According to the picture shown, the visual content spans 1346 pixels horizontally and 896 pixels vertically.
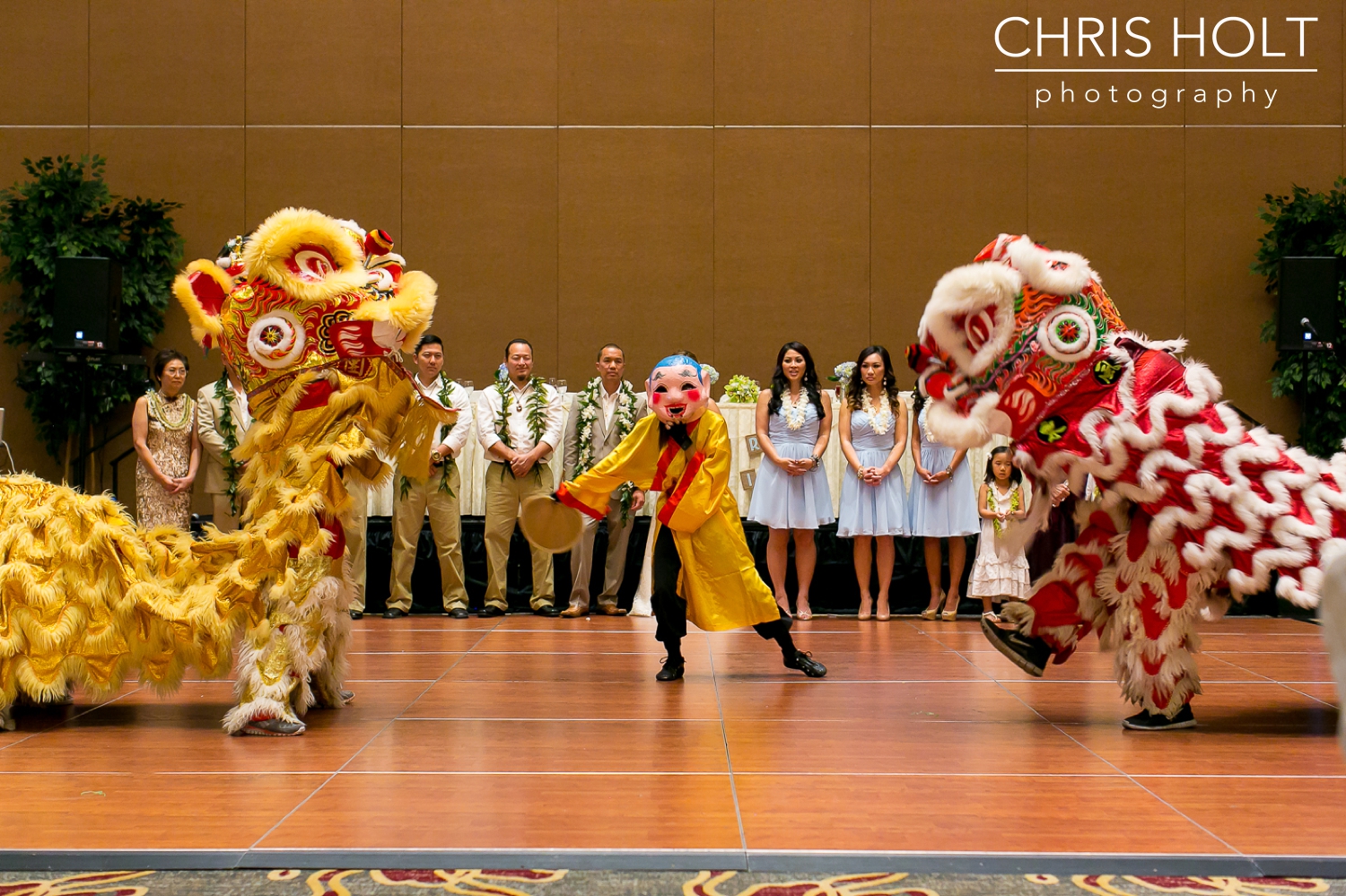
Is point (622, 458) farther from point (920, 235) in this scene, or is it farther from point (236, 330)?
point (920, 235)

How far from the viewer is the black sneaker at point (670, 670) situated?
561 cm

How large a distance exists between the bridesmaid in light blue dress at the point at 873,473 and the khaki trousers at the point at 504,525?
197cm

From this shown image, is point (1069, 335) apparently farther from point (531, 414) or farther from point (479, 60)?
point (479, 60)

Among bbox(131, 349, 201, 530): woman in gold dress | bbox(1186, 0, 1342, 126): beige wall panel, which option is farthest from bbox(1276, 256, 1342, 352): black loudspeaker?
bbox(131, 349, 201, 530): woman in gold dress

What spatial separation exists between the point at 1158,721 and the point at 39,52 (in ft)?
33.9

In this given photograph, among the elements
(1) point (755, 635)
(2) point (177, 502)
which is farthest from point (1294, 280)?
(2) point (177, 502)

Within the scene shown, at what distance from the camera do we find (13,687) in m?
4.39

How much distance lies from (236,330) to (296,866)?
2326 mm

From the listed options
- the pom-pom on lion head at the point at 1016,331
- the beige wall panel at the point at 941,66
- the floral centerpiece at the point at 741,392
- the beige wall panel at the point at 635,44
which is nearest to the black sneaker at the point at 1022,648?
the pom-pom on lion head at the point at 1016,331

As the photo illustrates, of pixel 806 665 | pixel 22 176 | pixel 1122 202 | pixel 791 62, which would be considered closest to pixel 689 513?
pixel 806 665

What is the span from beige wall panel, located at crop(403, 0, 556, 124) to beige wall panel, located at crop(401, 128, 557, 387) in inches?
18.0

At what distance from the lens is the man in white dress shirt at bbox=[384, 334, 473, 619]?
809 centimetres

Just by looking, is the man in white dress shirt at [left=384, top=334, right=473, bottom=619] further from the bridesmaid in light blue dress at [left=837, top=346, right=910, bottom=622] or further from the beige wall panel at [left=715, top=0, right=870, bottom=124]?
the beige wall panel at [left=715, top=0, right=870, bottom=124]

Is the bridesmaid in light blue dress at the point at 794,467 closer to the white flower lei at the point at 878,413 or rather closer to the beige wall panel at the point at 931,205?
the white flower lei at the point at 878,413
